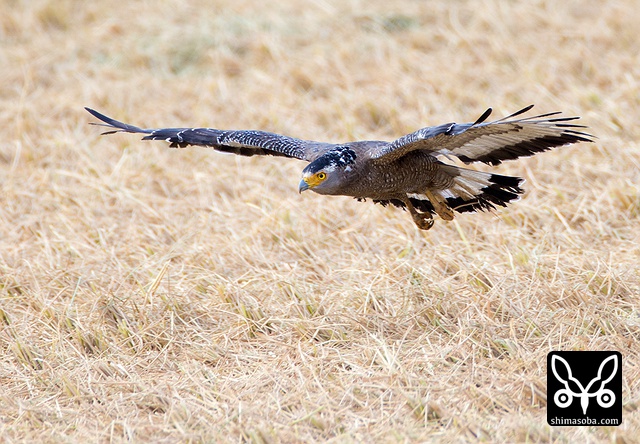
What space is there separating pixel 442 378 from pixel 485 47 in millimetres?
6644

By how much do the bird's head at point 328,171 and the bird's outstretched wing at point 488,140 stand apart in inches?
7.0

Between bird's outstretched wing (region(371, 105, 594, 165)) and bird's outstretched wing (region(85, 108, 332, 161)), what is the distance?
747mm

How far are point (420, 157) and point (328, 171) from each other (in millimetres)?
655

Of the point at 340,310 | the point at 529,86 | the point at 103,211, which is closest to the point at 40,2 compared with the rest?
the point at 103,211

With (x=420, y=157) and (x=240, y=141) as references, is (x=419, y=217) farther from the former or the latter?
(x=240, y=141)

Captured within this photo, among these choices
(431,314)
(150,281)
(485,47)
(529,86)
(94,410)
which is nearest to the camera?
(94,410)

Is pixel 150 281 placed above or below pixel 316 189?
below

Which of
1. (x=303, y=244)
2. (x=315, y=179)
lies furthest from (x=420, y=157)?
(x=303, y=244)

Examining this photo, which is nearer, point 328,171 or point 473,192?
point 328,171

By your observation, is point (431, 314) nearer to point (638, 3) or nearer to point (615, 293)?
point (615, 293)

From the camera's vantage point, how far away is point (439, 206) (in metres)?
6.07

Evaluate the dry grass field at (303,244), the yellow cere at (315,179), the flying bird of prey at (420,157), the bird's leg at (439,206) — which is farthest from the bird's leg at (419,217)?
the yellow cere at (315,179)

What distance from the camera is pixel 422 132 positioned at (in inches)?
201

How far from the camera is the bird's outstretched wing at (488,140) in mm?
4977
